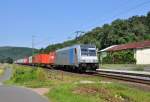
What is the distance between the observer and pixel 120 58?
77312mm

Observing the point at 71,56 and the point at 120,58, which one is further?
the point at 120,58

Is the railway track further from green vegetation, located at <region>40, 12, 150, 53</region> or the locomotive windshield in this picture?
green vegetation, located at <region>40, 12, 150, 53</region>

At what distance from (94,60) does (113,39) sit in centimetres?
6277

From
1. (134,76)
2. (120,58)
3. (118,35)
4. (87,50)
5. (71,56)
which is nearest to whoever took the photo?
(134,76)

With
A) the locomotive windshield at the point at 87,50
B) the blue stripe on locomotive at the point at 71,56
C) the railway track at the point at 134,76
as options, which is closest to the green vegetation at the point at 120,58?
the blue stripe on locomotive at the point at 71,56

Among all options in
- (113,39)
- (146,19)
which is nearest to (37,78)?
(113,39)

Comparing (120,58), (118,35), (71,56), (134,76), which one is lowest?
(134,76)

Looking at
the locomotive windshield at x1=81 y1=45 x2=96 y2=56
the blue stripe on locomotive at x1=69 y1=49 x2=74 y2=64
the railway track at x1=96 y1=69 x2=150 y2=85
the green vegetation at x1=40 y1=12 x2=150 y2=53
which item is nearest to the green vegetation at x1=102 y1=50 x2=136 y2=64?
the green vegetation at x1=40 y1=12 x2=150 y2=53

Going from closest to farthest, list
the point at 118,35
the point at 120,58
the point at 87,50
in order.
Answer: the point at 87,50 → the point at 120,58 → the point at 118,35

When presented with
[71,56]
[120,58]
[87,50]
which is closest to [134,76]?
[87,50]

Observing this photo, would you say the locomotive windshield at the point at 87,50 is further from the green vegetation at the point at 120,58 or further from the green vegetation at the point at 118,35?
the green vegetation at the point at 118,35

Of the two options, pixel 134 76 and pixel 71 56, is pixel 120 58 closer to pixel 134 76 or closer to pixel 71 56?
pixel 71 56

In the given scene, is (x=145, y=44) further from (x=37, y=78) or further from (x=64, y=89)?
(x=64, y=89)

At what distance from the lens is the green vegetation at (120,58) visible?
74.8 m
